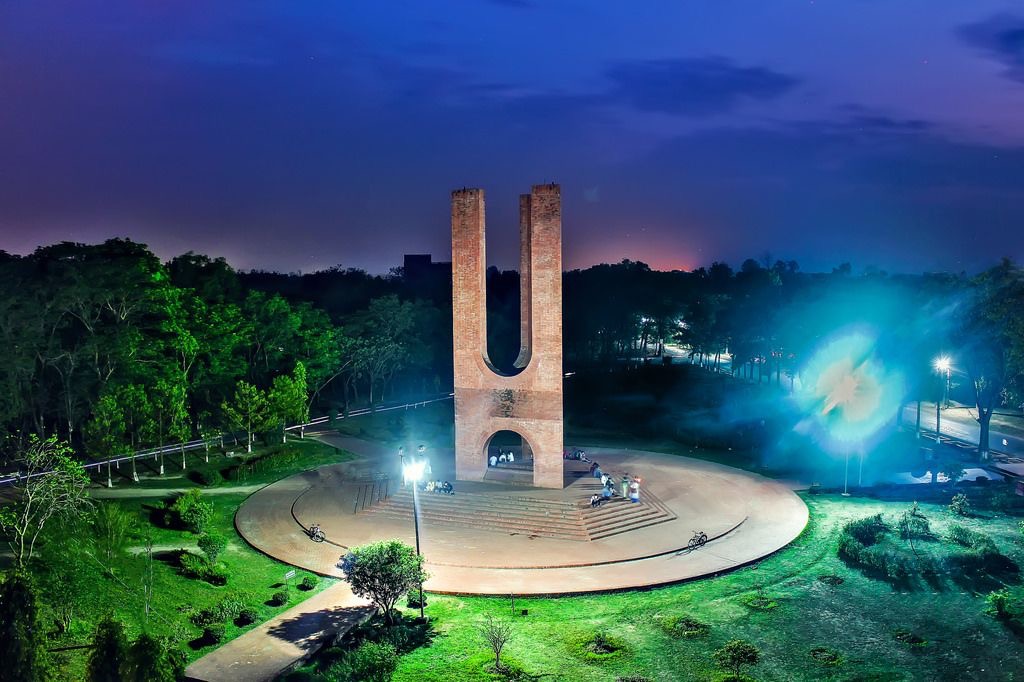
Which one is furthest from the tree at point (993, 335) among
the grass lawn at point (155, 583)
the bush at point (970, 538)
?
the grass lawn at point (155, 583)

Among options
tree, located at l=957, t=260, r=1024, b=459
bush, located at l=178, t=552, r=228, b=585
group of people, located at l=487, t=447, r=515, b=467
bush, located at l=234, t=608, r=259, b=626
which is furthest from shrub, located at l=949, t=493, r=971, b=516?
bush, located at l=178, t=552, r=228, b=585

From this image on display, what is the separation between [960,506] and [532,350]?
1770 cm

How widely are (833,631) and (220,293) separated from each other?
3589 centimetres

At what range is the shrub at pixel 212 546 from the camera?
941 inches

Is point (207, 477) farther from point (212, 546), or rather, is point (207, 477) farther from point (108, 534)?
point (108, 534)

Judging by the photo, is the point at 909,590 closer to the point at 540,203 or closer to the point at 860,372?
the point at 540,203

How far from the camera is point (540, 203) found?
94.9ft

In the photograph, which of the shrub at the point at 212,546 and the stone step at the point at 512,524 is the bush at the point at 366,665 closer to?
the shrub at the point at 212,546

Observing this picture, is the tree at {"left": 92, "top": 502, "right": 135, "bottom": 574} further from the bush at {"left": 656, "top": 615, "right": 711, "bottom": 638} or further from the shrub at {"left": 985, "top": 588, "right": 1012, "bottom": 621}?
the shrub at {"left": 985, "top": 588, "right": 1012, "bottom": 621}

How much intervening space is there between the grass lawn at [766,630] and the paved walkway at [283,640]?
2.41 meters

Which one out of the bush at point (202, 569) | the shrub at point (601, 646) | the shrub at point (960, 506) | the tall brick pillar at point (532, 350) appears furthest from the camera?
the tall brick pillar at point (532, 350)

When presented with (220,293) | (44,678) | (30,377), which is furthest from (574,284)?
(44,678)

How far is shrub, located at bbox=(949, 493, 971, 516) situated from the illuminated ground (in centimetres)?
548

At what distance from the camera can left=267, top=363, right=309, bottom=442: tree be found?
125 ft
